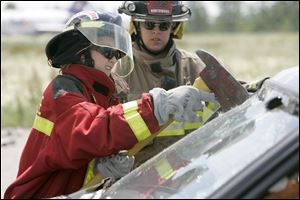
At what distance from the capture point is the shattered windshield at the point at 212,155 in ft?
7.46

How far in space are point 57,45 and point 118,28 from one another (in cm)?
29

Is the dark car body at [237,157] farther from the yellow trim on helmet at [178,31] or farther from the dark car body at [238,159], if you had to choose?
the yellow trim on helmet at [178,31]

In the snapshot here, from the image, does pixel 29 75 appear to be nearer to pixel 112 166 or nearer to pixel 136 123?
pixel 112 166

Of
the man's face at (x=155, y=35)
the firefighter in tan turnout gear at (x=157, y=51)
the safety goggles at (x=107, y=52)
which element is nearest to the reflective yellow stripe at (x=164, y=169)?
the safety goggles at (x=107, y=52)

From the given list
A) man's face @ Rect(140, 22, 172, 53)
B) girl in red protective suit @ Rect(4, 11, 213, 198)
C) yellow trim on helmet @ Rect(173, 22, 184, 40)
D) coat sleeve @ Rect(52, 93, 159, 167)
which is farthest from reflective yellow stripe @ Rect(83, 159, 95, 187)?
yellow trim on helmet @ Rect(173, 22, 184, 40)

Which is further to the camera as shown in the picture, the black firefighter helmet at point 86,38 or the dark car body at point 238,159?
the black firefighter helmet at point 86,38

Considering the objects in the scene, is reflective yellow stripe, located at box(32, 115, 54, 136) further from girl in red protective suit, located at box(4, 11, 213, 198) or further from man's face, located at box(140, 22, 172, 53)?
man's face, located at box(140, 22, 172, 53)

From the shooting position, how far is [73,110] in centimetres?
298

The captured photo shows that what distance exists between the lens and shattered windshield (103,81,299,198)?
89.5 inches

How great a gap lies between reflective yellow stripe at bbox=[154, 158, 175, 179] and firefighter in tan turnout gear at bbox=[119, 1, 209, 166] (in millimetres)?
1709

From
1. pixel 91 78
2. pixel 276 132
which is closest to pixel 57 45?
pixel 91 78

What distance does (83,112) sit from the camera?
294 cm

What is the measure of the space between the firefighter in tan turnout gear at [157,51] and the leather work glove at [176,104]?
153cm

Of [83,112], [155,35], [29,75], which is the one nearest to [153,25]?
[155,35]
